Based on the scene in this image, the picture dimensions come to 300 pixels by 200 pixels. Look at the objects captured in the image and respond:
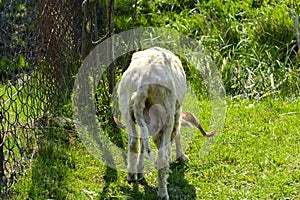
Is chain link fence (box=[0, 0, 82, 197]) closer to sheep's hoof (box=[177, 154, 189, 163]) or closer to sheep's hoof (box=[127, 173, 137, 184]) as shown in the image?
sheep's hoof (box=[127, 173, 137, 184])

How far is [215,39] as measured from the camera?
8.36 metres

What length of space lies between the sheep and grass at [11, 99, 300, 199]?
41 centimetres

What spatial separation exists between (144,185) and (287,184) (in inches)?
52.3

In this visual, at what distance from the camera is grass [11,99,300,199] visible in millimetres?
5184

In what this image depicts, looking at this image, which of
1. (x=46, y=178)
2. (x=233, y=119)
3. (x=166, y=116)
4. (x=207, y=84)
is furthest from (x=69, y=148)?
(x=207, y=84)

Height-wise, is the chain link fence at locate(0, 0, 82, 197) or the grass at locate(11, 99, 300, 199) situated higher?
the chain link fence at locate(0, 0, 82, 197)

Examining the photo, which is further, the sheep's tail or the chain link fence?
the chain link fence

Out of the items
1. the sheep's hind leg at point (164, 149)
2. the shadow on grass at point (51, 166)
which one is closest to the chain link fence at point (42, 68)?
the shadow on grass at point (51, 166)

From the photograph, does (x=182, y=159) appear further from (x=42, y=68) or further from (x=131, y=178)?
(x=42, y=68)

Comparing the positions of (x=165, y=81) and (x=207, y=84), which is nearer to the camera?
(x=165, y=81)

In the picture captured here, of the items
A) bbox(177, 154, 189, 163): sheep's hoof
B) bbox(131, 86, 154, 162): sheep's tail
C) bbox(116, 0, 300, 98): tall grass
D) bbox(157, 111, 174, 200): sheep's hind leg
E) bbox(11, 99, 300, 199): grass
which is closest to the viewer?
bbox(131, 86, 154, 162): sheep's tail

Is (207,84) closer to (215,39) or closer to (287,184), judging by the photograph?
(215,39)

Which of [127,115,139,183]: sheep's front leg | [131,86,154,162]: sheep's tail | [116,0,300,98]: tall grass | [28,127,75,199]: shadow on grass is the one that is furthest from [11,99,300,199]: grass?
[116,0,300,98]: tall grass

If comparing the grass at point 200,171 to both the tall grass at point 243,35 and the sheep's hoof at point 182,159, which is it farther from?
the tall grass at point 243,35
